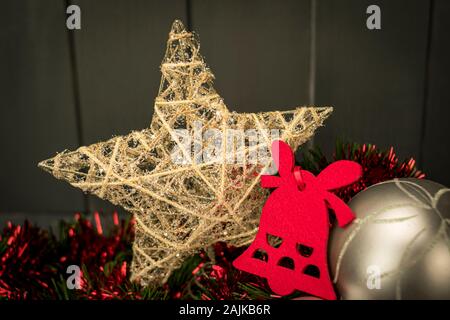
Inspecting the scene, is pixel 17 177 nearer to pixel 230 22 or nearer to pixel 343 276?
pixel 230 22

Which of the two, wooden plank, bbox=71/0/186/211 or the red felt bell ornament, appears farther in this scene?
wooden plank, bbox=71/0/186/211

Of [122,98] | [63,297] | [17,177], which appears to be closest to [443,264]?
[63,297]

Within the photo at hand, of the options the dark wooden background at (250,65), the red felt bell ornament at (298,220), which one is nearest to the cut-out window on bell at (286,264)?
the red felt bell ornament at (298,220)

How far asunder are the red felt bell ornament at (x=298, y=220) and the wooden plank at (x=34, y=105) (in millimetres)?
437

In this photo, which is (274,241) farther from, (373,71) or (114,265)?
(373,71)

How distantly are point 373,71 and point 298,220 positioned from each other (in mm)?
359

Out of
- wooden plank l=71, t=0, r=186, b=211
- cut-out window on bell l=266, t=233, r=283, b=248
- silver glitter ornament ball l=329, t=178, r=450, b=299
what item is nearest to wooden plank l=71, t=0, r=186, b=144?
wooden plank l=71, t=0, r=186, b=211

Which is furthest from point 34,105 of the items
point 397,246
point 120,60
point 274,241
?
point 397,246

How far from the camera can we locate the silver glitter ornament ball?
1.29 feet

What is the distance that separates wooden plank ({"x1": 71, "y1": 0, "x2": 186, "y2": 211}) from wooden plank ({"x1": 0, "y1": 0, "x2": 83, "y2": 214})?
3 centimetres

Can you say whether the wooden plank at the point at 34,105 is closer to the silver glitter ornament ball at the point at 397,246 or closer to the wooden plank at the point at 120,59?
the wooden plank at the point at 120,59

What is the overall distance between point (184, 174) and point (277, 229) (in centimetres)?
12

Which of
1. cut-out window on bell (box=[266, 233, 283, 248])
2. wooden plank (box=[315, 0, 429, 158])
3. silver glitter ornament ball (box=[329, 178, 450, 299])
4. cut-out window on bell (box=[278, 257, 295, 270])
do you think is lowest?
cut-out window on bell (box=[278, 257, 295, 270])

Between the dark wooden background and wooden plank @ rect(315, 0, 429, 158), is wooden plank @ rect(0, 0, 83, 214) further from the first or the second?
wooden plank @ rect(315, 0, 429, 158)
